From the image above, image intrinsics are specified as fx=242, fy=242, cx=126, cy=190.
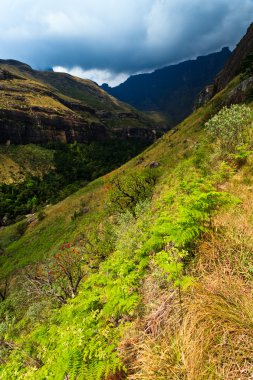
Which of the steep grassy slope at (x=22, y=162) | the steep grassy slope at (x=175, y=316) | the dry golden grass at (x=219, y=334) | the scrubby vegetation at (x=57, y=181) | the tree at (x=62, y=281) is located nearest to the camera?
the dry golden grass at (x=219, y=334)

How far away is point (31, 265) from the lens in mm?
49031

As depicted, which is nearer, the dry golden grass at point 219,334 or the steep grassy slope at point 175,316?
the dry golden grass at point 219,334

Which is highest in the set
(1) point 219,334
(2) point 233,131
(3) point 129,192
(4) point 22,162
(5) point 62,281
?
(4) point 22,162

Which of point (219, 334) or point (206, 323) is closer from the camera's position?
point (219, 334)

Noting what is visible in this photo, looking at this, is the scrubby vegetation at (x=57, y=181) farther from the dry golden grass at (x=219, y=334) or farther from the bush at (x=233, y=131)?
the dry golden grass at (x=219, y=334)

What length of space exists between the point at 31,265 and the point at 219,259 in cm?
5107

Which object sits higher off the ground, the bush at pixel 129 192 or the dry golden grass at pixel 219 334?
the dry golden grass at pixel 219 334

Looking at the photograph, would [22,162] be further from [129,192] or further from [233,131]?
[233,131]

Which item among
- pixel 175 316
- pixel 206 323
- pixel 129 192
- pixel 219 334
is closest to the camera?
pixel 219 334

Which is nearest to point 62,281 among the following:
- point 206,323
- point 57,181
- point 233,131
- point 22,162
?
point 233,131

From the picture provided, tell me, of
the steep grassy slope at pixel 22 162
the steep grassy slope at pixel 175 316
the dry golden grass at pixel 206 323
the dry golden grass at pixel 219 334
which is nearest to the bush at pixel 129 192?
the steep grassy slope at pixel 175 316

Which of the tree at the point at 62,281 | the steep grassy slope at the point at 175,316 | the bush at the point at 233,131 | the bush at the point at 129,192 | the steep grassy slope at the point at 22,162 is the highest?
the steep grassy slope at the point at 22,162

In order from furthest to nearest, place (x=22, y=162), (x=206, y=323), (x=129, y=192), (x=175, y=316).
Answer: (x=22, y=162) < (x=129, y=192) < (x=175, y=316) < (x=206, y=323)

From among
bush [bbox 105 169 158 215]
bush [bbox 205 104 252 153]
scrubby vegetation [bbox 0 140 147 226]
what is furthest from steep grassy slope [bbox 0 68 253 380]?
scrubby vegetation [bbox 0 140 147 226]
